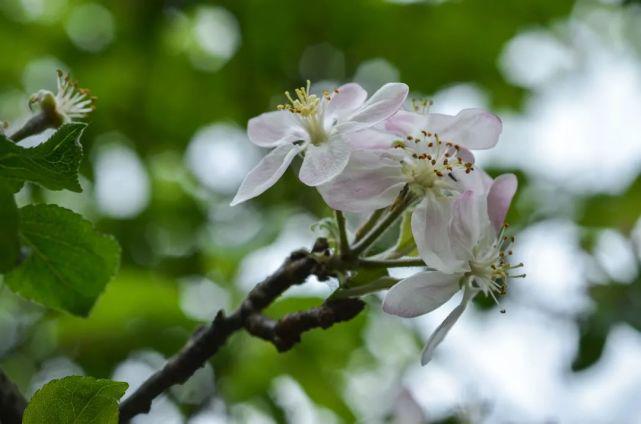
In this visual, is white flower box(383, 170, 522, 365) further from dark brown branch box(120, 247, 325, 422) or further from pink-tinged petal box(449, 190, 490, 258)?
dark brown branch box(120, 247, 325, 422)

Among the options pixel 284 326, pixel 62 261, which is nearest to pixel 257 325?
pixel 284 326

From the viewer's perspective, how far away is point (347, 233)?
135cm

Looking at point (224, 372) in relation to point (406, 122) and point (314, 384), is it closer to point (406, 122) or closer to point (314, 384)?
point (314, 384)

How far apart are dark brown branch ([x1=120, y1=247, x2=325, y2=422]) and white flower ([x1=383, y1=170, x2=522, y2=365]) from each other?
0.45 feet

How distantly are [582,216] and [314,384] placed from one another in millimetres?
1206

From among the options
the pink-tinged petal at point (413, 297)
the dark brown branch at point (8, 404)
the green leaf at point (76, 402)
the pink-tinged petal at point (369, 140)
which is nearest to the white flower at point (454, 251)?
the pink-tinged petal at point (413, 297)

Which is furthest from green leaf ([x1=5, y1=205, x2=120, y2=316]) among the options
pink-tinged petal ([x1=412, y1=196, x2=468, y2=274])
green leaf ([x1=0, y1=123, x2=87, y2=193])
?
pink-tinged petal ([x1=412, y1=196, x2=468, y2=274])

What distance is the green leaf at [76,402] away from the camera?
1033 millimetres

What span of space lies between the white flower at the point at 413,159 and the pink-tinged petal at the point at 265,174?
8cm

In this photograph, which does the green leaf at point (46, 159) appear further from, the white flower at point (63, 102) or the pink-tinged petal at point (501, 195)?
the pink-tinged petal at point (501, 195)

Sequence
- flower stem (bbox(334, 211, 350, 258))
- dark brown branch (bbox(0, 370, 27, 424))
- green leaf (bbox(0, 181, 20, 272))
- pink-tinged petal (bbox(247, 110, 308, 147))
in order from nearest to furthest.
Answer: green leaf (bbox(0, 181, 20, 272)) < dark brown branch (bbox(0, 370, 27, 424)) < flower stem (bbox(334, 211, 350, 258)) < pink-tinged petal (bbox(247, 110, 308, 147))

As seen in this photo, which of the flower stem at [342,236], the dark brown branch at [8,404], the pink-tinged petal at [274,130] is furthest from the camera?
the pink-tinged petal at [274,130]

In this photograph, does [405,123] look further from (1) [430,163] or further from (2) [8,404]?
(2) [8,404]

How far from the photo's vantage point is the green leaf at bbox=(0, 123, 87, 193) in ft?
3.55
